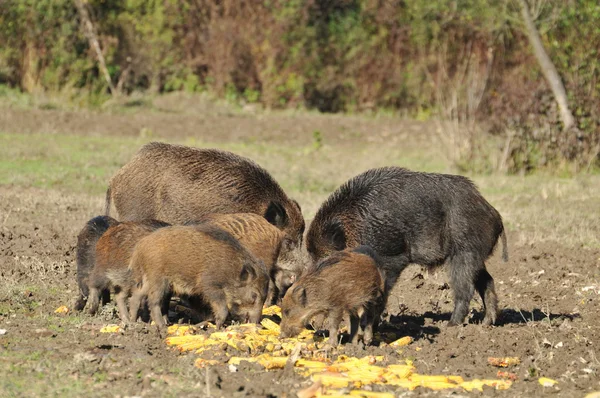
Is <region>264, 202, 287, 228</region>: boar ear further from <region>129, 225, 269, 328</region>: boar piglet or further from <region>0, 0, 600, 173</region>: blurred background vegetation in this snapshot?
<region>0, 0, 600, 173</region>: blurred background vegetation

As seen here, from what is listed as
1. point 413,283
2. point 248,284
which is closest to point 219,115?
point 413,283

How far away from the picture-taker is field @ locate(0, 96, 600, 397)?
6008mm

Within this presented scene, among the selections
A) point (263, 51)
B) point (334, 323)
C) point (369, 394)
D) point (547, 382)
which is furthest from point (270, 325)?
point (263, 51)

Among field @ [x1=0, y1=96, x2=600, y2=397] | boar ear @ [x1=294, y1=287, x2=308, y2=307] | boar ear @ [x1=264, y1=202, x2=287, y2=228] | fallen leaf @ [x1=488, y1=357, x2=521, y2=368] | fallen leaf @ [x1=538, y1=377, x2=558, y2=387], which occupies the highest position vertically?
boar ear @ [x1=264, y1=202, x2=287, y2=228]

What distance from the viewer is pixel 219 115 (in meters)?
23.6

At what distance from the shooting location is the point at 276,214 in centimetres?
876

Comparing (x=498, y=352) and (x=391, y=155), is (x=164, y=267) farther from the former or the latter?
(x=391, y=155)

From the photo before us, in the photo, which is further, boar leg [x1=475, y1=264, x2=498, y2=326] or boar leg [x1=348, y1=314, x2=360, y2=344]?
boar leg [x1=475, y1=264, x2=498, y2=326]

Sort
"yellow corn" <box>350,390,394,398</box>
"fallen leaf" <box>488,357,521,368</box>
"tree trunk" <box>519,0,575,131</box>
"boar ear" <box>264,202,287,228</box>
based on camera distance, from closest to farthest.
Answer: "yellow corn" <box>350,390,394,398</box> < "fallen leaf" <box>488,357,521,368</box> < "boar ear" <box>264,202,287,228</box> < "tree trunk" <box>519,0,575,131</box>

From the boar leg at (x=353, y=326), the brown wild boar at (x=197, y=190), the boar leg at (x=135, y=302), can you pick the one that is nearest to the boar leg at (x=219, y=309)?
the boar leg at (x=135, y=302)

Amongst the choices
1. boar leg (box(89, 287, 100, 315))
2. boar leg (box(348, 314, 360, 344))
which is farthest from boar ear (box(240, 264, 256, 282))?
boar leg (box(89, 287, 100, 315))

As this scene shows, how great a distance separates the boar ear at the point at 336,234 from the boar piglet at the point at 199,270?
2.53 feet

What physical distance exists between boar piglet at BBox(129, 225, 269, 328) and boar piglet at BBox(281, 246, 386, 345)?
378 mm

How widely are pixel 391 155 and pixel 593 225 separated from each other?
7307mm
